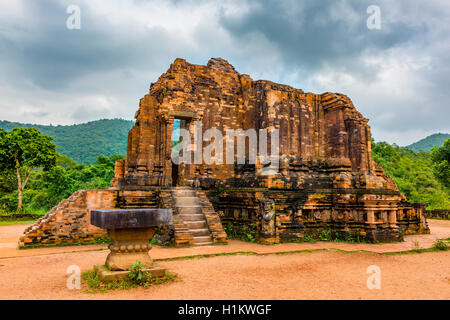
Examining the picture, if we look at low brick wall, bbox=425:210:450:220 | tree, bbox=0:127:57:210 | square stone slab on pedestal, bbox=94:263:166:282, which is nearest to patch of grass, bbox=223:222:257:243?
square stone slab on pedestal, bbox=94:263:166:282

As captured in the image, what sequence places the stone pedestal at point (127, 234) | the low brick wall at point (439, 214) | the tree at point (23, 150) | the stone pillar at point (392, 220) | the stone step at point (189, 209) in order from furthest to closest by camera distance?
the low brick wall at point (439, 214)
the tree at point (23, 150)
the stone pillar at point (392, 220)
the stone step at point (189, 209)
the stone pedestal at point (127, 234)

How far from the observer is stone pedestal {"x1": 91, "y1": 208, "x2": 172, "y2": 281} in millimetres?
5078

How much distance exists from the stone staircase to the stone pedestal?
327 centimetres

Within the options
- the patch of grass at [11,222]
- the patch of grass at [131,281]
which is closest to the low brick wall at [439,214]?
the patch of grass at [131,281]

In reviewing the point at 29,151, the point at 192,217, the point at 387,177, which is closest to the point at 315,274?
the point at 192,217

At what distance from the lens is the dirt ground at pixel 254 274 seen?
4.55 meters

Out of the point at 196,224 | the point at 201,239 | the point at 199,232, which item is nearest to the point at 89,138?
the point at 196,224

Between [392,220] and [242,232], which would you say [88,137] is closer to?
[242,232]

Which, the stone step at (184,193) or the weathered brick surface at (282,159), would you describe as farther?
the stone step at (184,193)

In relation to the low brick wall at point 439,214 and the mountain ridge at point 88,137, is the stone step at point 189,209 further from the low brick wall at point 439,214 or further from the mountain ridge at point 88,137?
the mountain ridge at point 88,137

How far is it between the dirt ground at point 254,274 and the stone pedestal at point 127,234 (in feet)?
1.95
